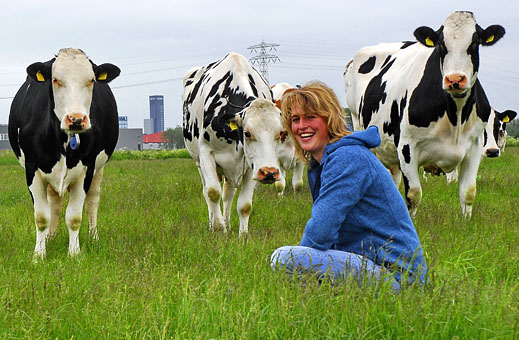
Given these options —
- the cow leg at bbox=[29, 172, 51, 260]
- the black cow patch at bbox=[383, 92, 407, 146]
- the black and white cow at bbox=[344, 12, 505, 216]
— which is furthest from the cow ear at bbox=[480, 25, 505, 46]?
the cow leg at bbox=[29, 172, 51, 260]

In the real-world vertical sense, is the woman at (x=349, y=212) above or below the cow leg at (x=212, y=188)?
above

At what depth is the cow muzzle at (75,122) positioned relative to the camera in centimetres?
486

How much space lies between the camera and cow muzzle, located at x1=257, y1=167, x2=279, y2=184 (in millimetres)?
5840

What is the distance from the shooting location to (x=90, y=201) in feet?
22.4

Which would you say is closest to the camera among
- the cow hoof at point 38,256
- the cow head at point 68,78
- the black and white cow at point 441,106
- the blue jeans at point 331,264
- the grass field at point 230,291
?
the grass field at point 230,291

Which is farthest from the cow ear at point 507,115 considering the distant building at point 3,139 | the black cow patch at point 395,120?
the distant building at point 3,139

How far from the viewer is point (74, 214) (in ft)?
18.8

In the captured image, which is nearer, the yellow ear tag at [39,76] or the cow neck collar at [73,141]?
the yellow ear tag at [39,76]

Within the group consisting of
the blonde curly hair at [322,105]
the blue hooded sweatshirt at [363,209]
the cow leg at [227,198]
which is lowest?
the cow leg at [227,198]

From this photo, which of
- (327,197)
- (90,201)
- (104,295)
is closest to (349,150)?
(327,197)

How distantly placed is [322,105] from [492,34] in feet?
11.5

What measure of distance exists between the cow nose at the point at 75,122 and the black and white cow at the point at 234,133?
1810 millimetres

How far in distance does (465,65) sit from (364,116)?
Result: 2.62 metres

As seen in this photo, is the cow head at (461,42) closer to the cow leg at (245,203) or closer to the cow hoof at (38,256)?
the cow leg at (245,203)
